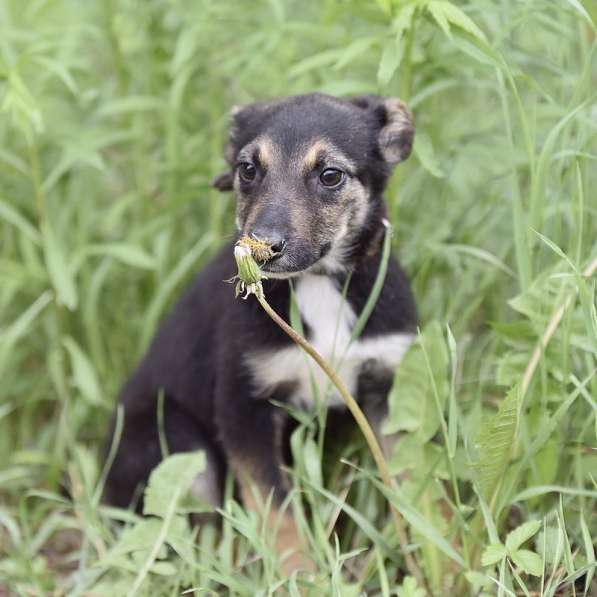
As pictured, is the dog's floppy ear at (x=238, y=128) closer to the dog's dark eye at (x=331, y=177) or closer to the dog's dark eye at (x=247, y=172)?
the dog's dark eye at (x=247, y=172)

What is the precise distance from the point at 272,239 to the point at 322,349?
745 millimetres

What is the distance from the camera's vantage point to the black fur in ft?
11.6

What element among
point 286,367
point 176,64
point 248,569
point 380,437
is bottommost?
point 248,569

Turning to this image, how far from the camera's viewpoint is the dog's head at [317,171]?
320 cm

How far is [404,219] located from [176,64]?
1.26 meters

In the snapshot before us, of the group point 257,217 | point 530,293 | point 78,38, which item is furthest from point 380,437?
point 78,38

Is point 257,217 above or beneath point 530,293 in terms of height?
above

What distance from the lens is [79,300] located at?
473 centimetres

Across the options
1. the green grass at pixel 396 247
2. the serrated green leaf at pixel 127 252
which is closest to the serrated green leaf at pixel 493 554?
the green grass at pixel 396 247

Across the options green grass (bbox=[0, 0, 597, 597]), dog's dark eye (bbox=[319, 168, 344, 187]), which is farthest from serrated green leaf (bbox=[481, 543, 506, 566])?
dog's dark eye (bbox=[319, 168, 344, 187])

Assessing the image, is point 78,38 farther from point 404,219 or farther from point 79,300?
point 404,219

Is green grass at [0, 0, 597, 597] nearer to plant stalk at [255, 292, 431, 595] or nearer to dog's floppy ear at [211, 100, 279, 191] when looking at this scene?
plant stalk at [255, 292, 431, 595]

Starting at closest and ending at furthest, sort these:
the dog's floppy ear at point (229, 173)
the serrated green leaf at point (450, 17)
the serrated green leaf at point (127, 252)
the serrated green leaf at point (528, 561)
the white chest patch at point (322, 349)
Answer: the serrated green leaf at point (528, 561), the serrated green leaf at point (450, 17), the white chest patch at point (322, 349), the dog's floppy ear at point (229, 173), the serrated green leaf at point (127, 252)

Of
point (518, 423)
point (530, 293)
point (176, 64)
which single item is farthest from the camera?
point (176, 64)
